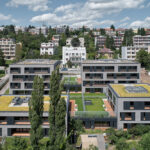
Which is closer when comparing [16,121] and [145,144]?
[145,144]

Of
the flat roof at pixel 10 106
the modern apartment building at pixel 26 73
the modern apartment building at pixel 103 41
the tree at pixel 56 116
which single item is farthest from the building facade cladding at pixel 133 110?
the modern apartment building at pixel 103 41

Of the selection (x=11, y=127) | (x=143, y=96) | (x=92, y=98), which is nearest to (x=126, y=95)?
(x=143, y=96)

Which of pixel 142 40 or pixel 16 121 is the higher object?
pixel 142 40

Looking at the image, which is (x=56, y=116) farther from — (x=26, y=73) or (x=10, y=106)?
(x=26, y=73)

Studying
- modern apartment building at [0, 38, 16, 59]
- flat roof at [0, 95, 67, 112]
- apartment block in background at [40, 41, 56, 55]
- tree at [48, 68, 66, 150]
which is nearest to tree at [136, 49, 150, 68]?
apartment block in background at [40, 41, 56, 55]

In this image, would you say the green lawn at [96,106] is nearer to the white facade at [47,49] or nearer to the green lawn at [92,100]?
the green lawn at [92,100]

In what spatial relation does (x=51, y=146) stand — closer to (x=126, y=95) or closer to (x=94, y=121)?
(x=94, y=121)

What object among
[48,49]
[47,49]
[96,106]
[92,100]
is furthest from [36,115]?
[47,49]
